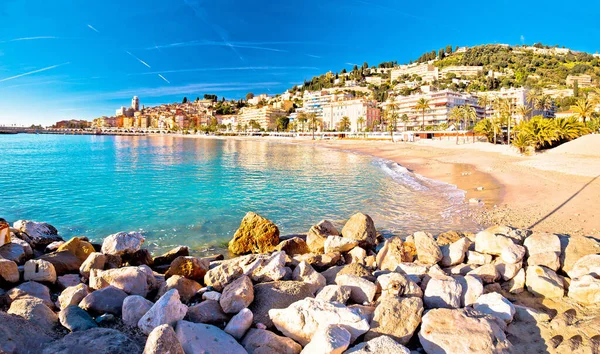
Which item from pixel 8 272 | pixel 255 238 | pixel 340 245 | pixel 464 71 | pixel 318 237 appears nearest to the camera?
pixel 8 272

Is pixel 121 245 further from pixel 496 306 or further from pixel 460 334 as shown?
pixel 496 306

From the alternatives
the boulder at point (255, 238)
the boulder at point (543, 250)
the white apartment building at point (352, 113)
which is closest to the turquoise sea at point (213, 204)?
the boulder at point (255, 238)

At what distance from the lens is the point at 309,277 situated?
18.4 feet

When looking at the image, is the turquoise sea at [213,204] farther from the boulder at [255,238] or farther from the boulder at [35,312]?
the boulder at [35,312]

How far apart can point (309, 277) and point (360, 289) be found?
916mm

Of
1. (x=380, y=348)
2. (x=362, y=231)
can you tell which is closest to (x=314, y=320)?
(x=380, y=348)

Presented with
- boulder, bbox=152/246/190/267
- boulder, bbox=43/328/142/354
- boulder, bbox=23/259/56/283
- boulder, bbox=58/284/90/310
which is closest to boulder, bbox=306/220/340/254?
boulder, bbox=152/246/190/267

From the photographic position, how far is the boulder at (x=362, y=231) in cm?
870

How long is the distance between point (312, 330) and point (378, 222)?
31.0ft

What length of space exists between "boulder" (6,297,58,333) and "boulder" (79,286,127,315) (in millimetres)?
421

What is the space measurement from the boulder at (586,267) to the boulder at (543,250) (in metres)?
0.30

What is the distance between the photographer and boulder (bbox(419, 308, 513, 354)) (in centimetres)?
366

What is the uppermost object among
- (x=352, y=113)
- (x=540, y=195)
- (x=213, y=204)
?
(x=352, y=113)

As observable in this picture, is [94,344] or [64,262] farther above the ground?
[94,344]
